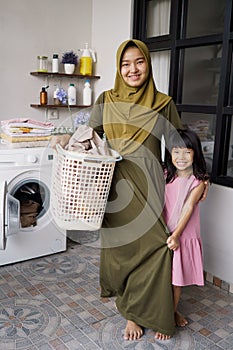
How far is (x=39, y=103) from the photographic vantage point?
312cm

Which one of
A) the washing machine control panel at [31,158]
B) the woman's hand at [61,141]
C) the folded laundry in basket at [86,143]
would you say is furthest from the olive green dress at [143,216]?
the washing machine control panel at [31,158]

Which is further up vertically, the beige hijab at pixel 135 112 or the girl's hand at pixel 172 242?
the beige hijab at pixel 135 112

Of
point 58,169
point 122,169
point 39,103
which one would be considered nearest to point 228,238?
point 122,169

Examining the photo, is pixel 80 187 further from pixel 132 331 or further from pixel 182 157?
pixel 132 331

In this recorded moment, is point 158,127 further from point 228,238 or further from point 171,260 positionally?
point 228,238

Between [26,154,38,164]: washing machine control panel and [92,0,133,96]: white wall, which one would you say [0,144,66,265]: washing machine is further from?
[92,0,133,96]: white wall

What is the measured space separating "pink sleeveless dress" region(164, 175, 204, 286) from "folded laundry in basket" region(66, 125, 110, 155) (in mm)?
410

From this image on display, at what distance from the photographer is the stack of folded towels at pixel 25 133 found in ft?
8.43

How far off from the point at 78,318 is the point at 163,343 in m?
0.48

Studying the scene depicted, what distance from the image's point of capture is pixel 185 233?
184 cm

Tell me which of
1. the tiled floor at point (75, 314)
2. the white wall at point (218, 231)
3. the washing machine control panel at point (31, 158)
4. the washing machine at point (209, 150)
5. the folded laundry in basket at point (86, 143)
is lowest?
the tiled floor at point (75, 314)

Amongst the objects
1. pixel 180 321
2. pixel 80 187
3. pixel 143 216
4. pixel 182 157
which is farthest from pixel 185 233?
pixel 80 187

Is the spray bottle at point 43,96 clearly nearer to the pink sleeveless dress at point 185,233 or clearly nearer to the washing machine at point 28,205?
the washing machine at point 28,205

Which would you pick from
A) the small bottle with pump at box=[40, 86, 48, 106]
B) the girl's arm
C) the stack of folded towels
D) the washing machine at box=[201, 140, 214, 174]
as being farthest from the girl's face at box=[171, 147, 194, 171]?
the small bottle with pump at box=[40, 86, 48, 106]
